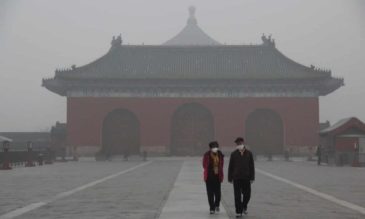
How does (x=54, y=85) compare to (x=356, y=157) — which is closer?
(x=356, y=157)

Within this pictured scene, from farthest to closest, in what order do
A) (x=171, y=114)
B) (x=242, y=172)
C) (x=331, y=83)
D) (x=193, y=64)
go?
(x=193, y=64) < (x=171, y=114) < (x=331, y=83) < (x=242, y=172)

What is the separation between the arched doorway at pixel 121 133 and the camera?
42.6 m

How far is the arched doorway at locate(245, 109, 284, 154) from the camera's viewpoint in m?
42.6

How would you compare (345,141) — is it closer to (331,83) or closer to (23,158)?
(331,83)

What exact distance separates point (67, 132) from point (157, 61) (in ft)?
29.5

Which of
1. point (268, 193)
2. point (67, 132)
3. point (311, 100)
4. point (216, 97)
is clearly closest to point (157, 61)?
point (216, 97)

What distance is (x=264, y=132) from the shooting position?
42.7 m

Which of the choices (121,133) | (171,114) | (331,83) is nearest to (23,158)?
(121,133)

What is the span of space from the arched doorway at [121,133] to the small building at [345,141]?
1580cm

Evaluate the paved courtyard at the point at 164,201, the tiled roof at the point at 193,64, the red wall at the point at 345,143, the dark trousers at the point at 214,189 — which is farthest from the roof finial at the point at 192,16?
the dark trousers at the point at 214,189

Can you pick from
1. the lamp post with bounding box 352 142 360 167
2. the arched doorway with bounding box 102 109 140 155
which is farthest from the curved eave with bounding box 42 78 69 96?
the lamp post with bounding box 352 142 360 167

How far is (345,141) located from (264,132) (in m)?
12.6

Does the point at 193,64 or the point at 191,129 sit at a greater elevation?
the point at 193,64

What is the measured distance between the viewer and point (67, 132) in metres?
42.5
